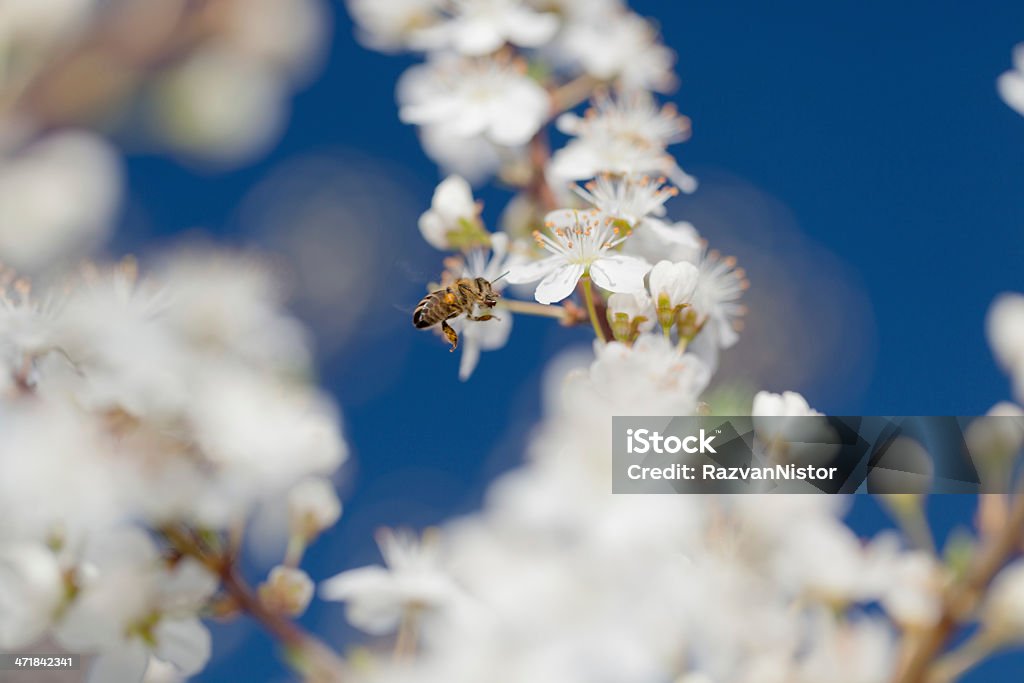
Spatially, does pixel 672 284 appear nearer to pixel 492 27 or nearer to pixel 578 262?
pixel 578 262

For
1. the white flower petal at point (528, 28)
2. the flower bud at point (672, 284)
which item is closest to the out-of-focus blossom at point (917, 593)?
the flower bud at point (672, 284)

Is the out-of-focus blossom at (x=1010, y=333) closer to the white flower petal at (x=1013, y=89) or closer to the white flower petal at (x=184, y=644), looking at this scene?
the white flower petal at (x=1013, y=89)

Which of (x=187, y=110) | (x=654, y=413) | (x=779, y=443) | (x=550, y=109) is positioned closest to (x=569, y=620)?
(x=654, y=413)
